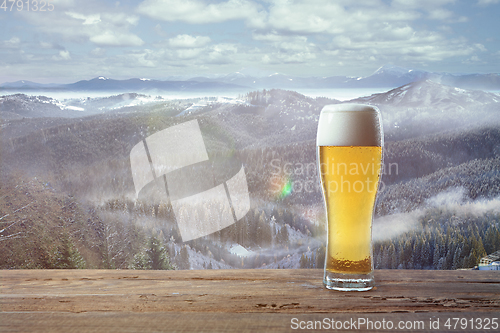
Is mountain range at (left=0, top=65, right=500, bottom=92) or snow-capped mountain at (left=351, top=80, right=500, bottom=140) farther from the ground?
mountain range at (left=0, top=65, right=500, bottom=92)

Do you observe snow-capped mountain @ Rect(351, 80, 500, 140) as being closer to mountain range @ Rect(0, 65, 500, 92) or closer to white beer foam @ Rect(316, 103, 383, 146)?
mountain range @ Rect(0, 65, 500, 92)

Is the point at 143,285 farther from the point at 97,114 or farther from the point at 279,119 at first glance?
the point at 97,114

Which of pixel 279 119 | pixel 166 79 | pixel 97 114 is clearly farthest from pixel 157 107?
pixel 279 119

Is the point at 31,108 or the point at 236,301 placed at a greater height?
the point at 31,108

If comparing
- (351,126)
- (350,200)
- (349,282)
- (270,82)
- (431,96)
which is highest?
(270,82)

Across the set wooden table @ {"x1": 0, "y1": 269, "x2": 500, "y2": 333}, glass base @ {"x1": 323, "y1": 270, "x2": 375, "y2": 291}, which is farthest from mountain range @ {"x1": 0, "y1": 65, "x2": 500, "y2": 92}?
glass base @ {"x1": 323, "y1": 270, "x2": 375, "y2": 291}

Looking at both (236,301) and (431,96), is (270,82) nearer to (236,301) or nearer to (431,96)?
(431,96)

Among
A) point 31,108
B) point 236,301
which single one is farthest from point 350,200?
point 31,108
